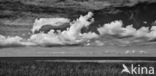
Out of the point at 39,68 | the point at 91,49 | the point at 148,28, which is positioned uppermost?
the point at 148,28

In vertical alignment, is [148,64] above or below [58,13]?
below

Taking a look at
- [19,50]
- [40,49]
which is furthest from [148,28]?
[19,50]

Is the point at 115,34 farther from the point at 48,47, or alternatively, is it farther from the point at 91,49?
the point at 48,47

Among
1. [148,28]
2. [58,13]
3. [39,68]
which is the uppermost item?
[58,13]

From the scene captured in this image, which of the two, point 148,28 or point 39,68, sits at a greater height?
point 148,28

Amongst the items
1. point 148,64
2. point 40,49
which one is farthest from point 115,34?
point 40,49

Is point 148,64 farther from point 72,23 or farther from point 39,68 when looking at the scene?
point 39,68

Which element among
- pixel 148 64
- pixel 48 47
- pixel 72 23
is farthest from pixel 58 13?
pixel 148 64
